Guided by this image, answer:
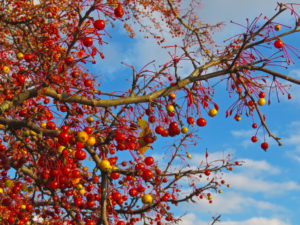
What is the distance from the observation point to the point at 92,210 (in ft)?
16.9

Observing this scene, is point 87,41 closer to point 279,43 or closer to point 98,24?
point 98,24

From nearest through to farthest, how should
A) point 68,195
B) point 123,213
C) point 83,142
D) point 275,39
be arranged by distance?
point 83,142
point 275,39
point 123,213
point 68,195

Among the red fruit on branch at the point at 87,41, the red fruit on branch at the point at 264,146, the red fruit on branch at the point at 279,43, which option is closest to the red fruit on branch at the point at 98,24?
the red fruit on branch at the point at 87,41

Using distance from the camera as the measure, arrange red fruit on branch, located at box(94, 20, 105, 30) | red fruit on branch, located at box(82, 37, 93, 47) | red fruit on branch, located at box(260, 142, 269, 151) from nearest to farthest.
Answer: red fruit on branch, located at box(94, 20, 105, 30), red fruit on branch, located at box(82, 37, 93, 47), red fruit on branch, located at box(260, 142, 269, 151)

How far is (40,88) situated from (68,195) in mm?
1979

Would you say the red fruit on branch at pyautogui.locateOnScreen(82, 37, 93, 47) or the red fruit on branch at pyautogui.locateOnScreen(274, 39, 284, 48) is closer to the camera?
the red fruit on branch at pyautogui.locateOnScreen(274, 39, 284, 48)

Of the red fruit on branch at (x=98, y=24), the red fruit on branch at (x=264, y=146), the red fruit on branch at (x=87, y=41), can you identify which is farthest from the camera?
the red fruit on branch at (x=264, y=146)

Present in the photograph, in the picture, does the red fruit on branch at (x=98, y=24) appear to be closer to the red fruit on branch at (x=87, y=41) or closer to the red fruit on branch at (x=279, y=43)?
the red fruit on branch at (x=87, y=41)

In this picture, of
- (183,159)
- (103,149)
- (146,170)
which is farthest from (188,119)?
(183,159)

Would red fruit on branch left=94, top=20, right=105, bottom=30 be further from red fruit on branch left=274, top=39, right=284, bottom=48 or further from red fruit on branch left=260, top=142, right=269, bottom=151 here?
red fruit on branch left=260, top=142, right=269, bottom=151

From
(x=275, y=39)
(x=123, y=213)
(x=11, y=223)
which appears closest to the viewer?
(x=275, y=39)

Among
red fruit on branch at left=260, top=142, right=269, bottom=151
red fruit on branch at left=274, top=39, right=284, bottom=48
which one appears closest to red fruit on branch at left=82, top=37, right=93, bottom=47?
red fruit on branch at left=274, top=39, right=284, bottom=48

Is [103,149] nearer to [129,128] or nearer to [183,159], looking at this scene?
[129,128]

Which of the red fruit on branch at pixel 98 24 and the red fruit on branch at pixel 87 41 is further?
the red fruit on branch at pixel 87 41
